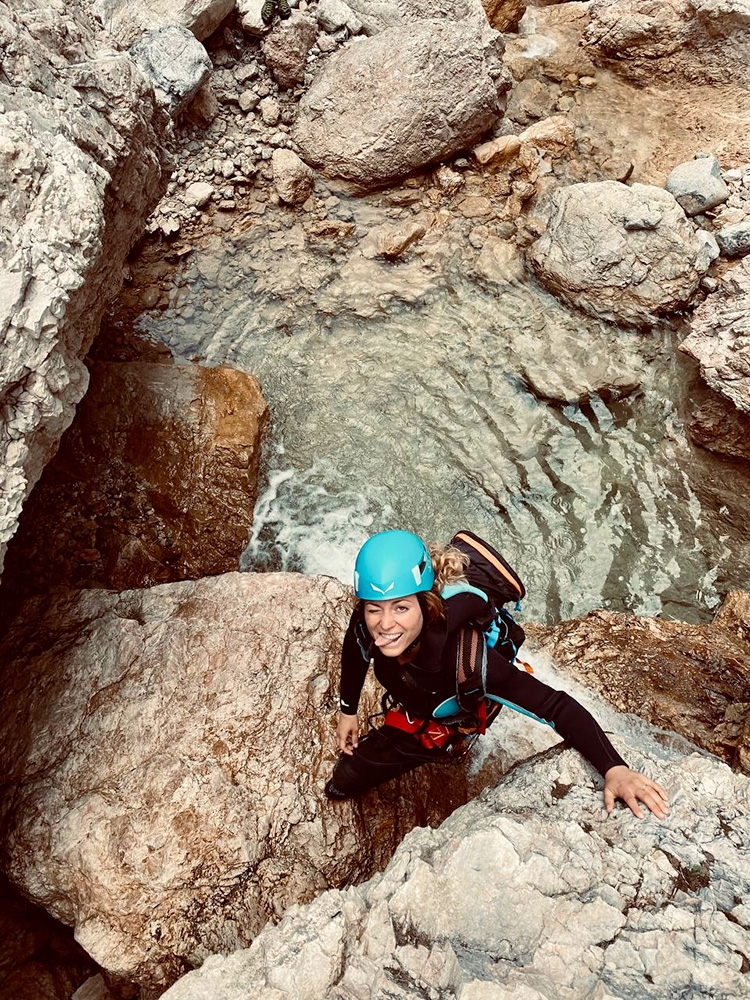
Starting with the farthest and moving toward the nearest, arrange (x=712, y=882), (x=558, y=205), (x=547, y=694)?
(x=558, y=205) < (x=547, y=694) < (x=712, y=882)

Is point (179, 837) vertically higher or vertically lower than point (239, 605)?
lower

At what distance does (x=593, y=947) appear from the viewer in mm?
1997

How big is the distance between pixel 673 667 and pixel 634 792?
1898 millimetres

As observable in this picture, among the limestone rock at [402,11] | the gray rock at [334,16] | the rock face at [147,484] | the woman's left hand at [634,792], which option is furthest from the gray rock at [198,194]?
the woman's left hand at [634,792]

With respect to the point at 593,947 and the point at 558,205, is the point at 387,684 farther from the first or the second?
the point at 558,205

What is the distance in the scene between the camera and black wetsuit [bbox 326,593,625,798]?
2.43 meters

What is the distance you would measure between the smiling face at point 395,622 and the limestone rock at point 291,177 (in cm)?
532

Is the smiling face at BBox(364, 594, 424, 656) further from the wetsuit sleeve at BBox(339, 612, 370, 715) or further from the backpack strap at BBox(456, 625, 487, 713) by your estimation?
the wetsuit sleeve at BBox(339, 612, 370, 715)

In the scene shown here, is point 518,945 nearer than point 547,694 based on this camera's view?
Yes

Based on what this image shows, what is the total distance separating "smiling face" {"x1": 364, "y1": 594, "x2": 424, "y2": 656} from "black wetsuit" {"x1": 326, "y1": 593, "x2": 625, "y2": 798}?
8 cm

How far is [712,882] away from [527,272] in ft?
17.2

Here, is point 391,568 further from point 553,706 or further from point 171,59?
point 171,59

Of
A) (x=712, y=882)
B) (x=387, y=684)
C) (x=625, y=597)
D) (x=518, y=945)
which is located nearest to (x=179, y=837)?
(x=387, y=684)

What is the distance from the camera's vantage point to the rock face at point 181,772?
286 cm
